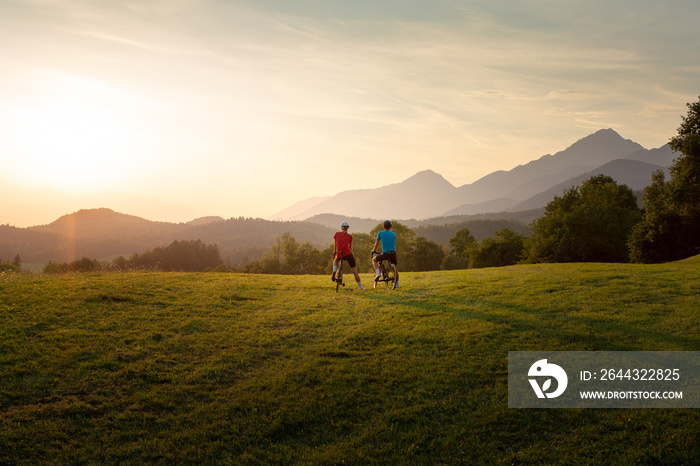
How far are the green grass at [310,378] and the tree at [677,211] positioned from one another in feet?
77.7

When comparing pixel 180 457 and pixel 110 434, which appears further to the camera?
pixel 110 434

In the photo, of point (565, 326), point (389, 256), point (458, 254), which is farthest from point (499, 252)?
point (565, 326)

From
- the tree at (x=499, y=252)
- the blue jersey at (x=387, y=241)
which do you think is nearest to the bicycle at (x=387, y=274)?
the blue jersey at (x=387, y=241)

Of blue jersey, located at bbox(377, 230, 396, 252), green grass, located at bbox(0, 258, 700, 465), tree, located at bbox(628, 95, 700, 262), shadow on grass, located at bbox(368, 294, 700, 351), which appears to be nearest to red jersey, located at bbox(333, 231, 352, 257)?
blue jersey, located at bbox(377, 230, 396, 252)

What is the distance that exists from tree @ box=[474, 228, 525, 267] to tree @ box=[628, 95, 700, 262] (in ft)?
67.8

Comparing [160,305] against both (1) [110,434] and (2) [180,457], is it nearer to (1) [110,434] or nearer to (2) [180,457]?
(1) [110,434]

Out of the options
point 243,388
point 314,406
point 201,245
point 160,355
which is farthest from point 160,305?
point 201,245

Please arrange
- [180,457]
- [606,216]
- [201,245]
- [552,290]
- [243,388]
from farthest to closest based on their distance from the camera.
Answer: [201,245]
[606,216]
[552,290]
[243,388]
[180,457]

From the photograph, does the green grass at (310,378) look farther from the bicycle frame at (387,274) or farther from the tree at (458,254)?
the tree at (458,254)

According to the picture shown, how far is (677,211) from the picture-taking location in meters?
36.8

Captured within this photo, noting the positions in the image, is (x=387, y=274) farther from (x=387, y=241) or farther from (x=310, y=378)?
(x=310, y=378)

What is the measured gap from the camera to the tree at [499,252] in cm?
6594

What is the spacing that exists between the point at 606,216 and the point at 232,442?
59082mm

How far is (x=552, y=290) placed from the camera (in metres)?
16.9
